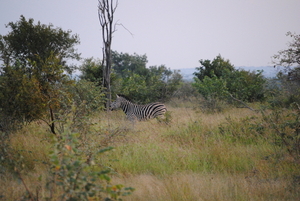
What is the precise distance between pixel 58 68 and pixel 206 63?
50.8 ft

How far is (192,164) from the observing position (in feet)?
16.3

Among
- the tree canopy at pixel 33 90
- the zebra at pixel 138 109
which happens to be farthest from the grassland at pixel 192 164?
the zebra at pixel 138 109

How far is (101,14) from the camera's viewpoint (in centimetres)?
1125

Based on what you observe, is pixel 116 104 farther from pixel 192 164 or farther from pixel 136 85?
pixel 192 164

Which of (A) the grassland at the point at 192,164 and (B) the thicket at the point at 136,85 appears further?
(B) the thicket at the point at 136,85

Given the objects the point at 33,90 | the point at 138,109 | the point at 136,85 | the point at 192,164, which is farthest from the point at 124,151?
the point at 136,85

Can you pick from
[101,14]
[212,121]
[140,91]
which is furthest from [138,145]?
[140,91]

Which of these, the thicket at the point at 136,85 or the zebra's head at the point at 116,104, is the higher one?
the thicket at the point at 136,85

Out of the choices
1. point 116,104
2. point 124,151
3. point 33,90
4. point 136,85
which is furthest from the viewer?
point 136,85

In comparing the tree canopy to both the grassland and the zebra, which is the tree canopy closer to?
the grassland

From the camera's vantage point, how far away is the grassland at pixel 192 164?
367 centimetres

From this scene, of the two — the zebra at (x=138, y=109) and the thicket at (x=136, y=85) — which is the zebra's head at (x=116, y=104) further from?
the thicket at (x=136, y=85)

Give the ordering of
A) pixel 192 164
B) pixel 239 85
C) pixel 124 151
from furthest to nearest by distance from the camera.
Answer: pixel 239 85, pixel 124 151, pixel 192 164

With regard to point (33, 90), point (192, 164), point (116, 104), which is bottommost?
point (192, 164)
